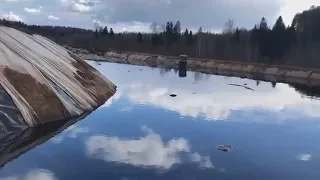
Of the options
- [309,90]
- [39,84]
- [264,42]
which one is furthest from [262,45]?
[39,84]

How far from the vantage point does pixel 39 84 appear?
66.3 ft

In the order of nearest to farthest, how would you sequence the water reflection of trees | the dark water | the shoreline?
the dark water < the water reflection of trees < the shoreline

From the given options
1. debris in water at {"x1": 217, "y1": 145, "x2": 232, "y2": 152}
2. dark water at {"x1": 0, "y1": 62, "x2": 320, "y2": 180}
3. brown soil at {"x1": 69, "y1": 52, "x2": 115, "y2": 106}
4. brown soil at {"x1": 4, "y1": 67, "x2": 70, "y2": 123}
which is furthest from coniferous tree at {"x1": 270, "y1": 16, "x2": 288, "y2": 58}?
debris in water at {"x1": 217, "y1": 145, "x2": 232, "y2": 152}

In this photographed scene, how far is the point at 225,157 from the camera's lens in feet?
50.9

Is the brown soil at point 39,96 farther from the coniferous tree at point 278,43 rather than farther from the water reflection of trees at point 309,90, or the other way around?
the coniferous tree at point 278,43

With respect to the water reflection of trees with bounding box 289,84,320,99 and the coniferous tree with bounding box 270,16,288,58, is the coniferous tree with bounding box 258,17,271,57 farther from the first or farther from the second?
the water reflection of trees with bounding box 289,84,320,99

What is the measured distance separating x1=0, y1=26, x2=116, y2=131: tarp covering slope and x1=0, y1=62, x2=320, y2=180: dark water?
0.90 m

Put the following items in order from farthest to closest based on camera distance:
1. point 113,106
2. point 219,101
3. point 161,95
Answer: point 161,95, point 219,101, point 113,106

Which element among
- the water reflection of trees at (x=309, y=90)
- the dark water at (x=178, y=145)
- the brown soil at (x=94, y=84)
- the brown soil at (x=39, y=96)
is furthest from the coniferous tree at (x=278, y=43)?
the brown soil at (x=39, y=96)

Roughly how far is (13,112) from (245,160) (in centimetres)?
908

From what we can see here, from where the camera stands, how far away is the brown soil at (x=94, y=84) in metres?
26.3

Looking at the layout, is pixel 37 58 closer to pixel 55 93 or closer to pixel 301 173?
pixel 55 93

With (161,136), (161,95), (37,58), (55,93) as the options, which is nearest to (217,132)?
(161,136)

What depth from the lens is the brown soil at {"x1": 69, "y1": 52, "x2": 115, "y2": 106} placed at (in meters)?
26.3
